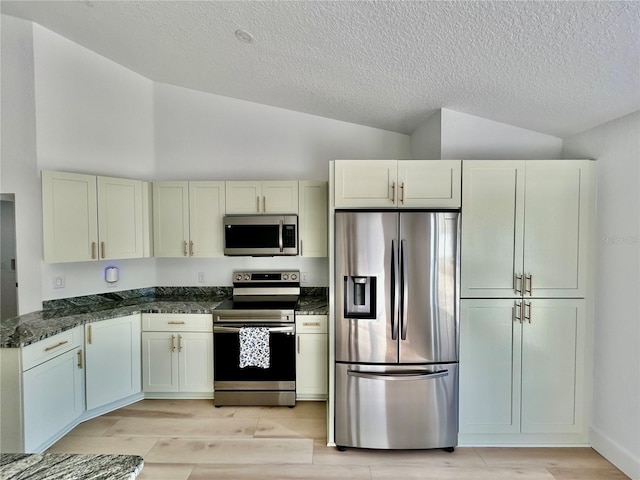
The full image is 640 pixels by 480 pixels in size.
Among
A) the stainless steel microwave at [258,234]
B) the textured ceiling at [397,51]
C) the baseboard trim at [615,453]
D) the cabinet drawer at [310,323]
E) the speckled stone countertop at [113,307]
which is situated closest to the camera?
the textured ceiling at [397,51]

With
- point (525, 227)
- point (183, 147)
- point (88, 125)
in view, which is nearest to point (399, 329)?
point (525, 227)

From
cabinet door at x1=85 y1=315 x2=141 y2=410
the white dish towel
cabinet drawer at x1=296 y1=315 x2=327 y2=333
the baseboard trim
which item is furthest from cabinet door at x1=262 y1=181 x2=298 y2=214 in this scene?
the baseboard trim

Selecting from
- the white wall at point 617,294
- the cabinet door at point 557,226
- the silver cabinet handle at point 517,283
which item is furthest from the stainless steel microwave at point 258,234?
the white wall at point 617,294

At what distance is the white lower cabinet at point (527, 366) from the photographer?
2.44 metres

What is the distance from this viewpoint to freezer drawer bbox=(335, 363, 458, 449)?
2.37 meters

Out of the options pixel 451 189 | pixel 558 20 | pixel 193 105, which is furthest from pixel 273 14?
pixel 193 105

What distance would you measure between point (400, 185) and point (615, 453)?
2423 millimetres

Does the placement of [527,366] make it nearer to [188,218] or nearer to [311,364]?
[311,364]

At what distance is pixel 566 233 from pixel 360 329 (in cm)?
172

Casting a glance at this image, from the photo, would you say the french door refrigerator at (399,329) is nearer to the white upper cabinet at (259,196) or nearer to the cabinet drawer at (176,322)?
the white upper cabinet at (259,196)

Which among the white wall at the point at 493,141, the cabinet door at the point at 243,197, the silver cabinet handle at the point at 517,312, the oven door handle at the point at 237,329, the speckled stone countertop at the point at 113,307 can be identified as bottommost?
the oven door handle at the point at 237,329

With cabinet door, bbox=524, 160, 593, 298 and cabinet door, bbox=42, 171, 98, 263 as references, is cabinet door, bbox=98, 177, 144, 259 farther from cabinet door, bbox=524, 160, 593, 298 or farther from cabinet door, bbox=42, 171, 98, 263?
cabinet door, bbox=524, 160, 593, 298

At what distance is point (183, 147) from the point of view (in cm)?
359

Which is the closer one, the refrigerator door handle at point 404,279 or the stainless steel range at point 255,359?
the refrigerator door handle at point 404,279
